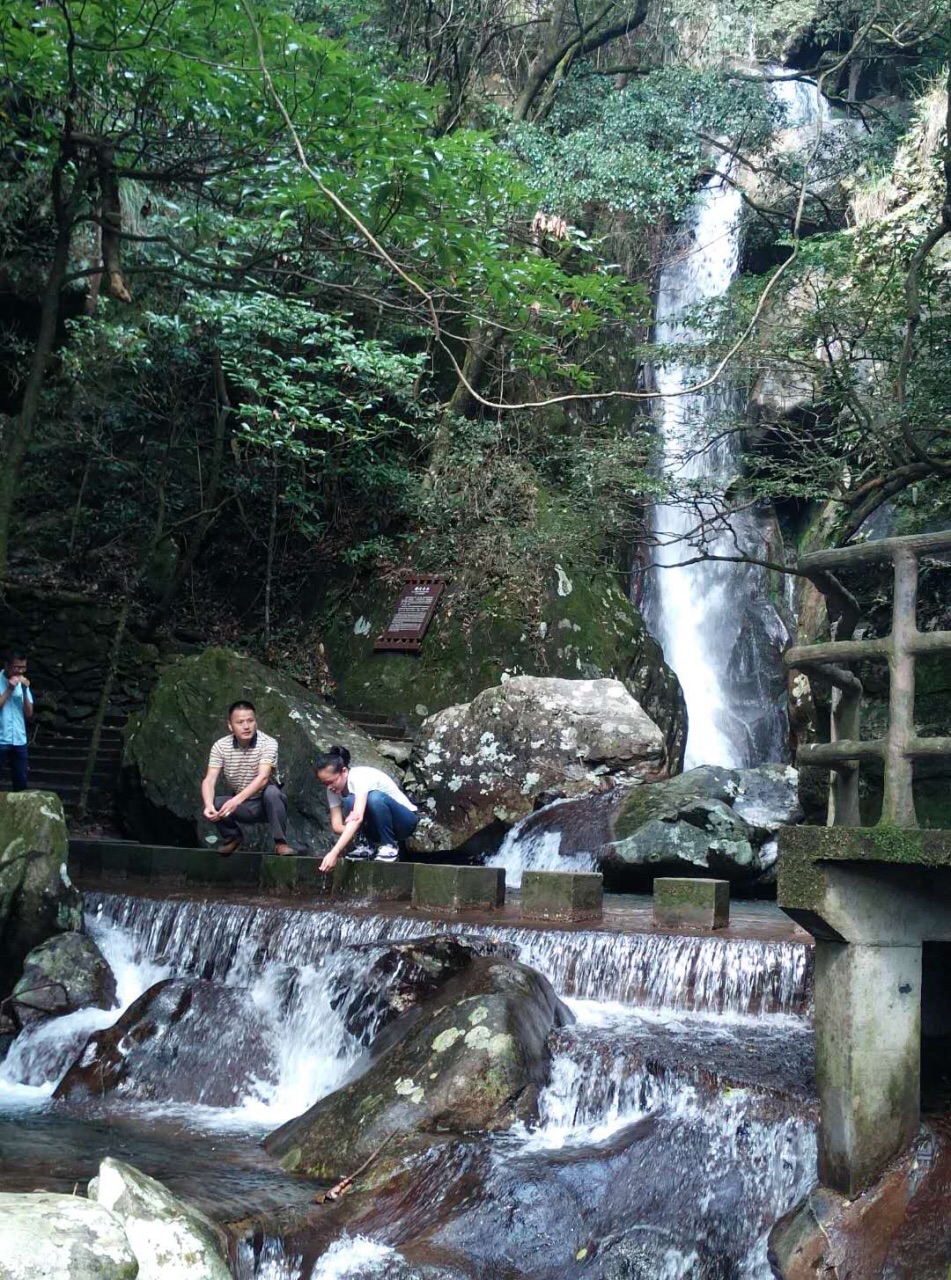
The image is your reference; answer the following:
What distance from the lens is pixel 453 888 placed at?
10000 mm

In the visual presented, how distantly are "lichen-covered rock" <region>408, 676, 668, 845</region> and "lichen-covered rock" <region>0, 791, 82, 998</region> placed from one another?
4451 mm

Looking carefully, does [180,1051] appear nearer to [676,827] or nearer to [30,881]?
[30,881]

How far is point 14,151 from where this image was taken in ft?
39.2

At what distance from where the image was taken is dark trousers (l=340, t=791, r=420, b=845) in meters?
10.2

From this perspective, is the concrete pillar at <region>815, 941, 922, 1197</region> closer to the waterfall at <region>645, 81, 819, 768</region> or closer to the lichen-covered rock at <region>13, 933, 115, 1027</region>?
the lichen-covered rock at <region>13, 933, 115, 1027</region>

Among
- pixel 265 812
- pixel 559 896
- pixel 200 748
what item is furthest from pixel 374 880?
pixel 200 748

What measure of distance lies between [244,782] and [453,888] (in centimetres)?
219

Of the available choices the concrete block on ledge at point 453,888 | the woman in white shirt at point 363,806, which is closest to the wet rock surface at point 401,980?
the woman in white shirt at point 363,806

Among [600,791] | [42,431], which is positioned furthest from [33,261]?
[600,791]

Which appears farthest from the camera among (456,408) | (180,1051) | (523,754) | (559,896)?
(456,408)

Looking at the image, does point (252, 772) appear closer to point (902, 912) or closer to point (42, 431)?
point (902, 912)

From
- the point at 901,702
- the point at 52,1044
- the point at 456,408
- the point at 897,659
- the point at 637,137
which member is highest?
the point at 637,137

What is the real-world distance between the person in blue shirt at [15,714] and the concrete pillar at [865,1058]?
890 cm

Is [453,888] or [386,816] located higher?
[386,816]
